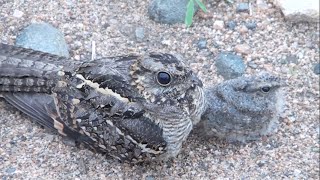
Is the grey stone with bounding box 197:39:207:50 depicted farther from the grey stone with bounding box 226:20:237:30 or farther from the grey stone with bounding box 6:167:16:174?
the grey stone with bounding box 6:167:16:174

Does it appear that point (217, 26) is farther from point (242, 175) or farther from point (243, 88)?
point (242, 175)

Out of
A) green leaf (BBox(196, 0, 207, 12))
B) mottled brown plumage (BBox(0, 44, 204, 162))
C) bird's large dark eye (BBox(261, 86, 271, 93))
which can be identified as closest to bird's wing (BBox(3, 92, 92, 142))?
mottled brown plumage (BBox(0, 44, 204, 162))

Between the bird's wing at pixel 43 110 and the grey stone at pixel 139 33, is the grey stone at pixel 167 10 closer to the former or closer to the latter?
the grey stone at pixel 139 33

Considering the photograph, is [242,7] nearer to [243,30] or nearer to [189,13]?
[243,30]

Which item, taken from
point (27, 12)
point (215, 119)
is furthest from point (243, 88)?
point (27, 12)

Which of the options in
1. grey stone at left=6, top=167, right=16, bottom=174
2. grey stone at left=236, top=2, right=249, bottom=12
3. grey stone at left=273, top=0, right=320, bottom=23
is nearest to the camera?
grey stone at left=6, top=167, right=16, bottom=174

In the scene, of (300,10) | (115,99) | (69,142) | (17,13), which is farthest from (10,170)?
(300,10)

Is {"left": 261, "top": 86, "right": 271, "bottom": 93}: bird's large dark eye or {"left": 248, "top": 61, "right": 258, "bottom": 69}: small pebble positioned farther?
{"left": 248, "top": 61, "right": 258, "bottom": 69}: small pebble
